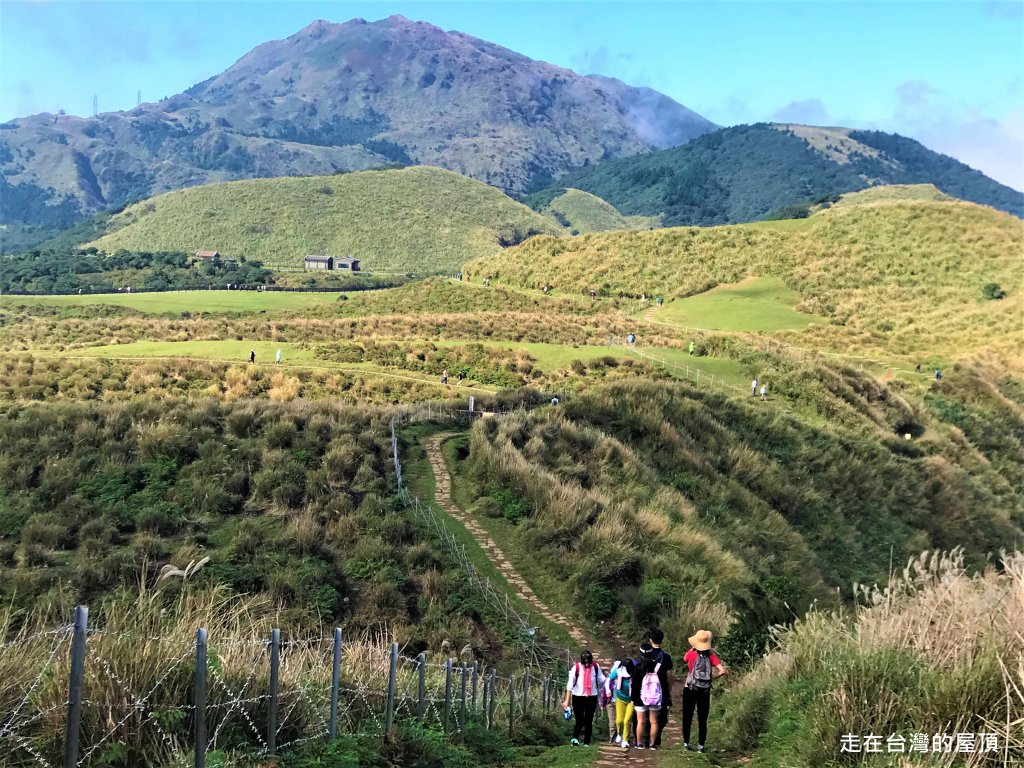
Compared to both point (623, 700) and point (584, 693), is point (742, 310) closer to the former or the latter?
point (584, 693)

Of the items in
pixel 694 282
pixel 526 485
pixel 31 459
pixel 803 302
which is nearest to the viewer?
pixel 31 459

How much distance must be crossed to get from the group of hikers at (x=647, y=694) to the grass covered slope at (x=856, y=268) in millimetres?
47158

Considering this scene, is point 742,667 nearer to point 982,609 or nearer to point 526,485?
point 982,609

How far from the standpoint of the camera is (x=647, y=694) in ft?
28.6

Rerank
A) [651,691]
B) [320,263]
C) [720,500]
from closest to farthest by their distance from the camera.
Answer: [651,691], [720,500], [320,263]

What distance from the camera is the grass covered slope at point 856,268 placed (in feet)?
182

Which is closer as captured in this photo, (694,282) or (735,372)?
(735,372)

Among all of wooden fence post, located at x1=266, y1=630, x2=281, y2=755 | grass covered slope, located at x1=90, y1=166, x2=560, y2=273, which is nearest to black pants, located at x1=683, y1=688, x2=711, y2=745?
wooden fence post, located at x1=266, y1=630, x2=281, y2=755

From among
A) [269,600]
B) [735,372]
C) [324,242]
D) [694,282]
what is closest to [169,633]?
[269,600]

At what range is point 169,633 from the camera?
20.9 ft

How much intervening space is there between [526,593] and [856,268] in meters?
64.1

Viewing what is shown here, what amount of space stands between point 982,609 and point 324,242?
141 meters

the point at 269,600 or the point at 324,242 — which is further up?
the point at 324,242

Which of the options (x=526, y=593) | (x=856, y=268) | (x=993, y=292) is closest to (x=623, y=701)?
(x=526, y=593)
